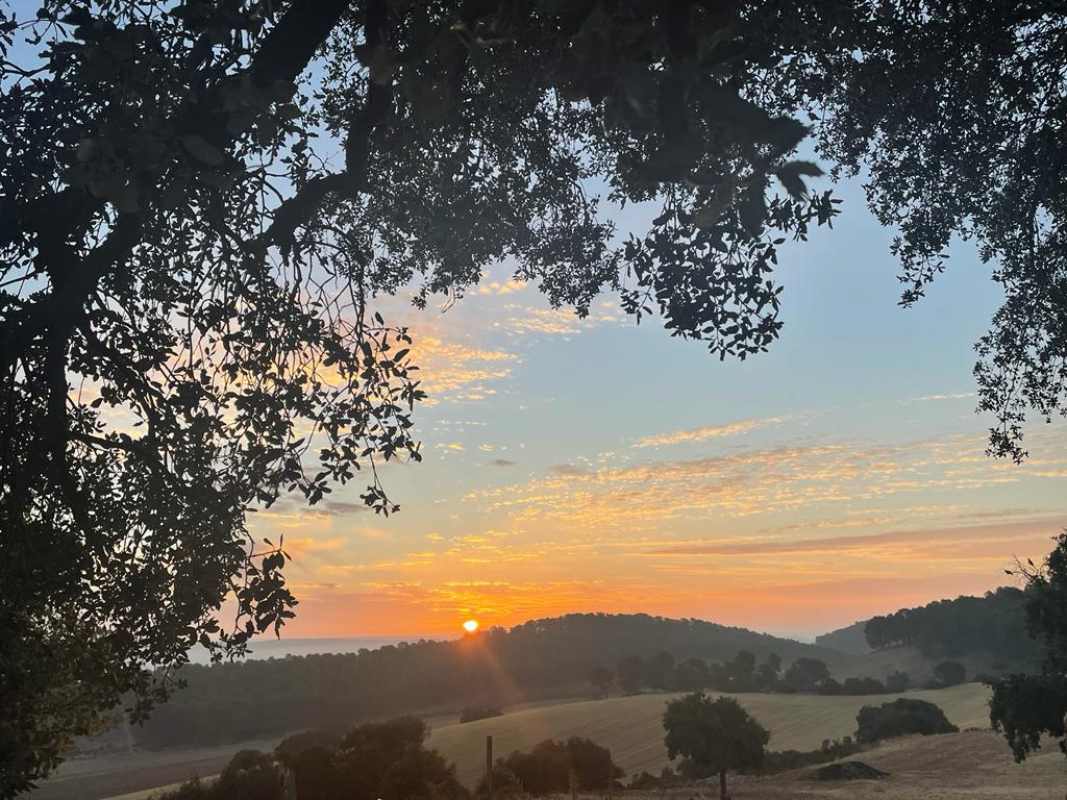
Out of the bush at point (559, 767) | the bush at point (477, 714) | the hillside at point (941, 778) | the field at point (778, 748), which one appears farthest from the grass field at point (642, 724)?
the hillside at point (941, 778)

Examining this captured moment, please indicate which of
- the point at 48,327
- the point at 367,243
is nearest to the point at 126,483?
the point at 48,327

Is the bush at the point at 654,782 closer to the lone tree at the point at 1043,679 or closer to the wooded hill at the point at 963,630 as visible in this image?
the lone tree at the point at 1043,679

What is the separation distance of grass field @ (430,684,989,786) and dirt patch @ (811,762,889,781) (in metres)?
20.3

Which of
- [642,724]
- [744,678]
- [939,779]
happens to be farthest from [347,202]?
[744,678]

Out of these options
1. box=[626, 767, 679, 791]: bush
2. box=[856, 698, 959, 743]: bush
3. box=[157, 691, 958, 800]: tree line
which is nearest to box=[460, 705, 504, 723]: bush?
box=[157, 691, 958, 800]: tree line

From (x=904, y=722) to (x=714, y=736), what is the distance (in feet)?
75.2

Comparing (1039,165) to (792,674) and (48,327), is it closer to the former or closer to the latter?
(48,327)

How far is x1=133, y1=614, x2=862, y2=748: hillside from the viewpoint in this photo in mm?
111688

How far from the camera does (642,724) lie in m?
83.4

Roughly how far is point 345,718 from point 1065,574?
99.8m

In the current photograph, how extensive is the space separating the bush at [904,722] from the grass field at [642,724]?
300 cm

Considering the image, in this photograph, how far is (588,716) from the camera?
300 feet

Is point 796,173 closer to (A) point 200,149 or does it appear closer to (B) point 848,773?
(A) point 200,149

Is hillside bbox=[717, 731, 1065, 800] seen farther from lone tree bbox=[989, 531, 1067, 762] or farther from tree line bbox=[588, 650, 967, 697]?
tree line bbox=[588, 650, 967, 697]
